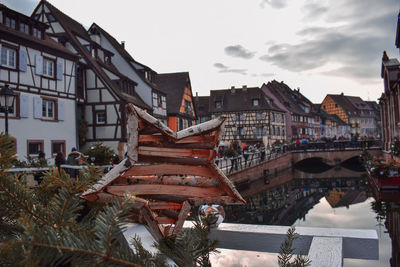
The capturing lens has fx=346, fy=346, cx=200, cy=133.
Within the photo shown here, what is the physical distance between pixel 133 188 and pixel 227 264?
1571mm

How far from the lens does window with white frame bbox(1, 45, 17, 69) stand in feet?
52.5

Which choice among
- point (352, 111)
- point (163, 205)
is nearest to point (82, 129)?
point (163, 205)

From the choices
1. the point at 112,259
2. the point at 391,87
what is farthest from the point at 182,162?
the point at 391,87

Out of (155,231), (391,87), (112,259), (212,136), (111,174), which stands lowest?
(155,231)

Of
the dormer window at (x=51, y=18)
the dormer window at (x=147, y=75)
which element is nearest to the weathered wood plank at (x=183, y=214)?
the dormer window at (x=51, y=18)

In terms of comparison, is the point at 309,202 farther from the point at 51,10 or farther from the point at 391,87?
the point at 51,10

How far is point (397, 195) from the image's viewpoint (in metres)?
17.3

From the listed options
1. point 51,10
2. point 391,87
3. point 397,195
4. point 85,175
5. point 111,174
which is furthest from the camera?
point 391,87

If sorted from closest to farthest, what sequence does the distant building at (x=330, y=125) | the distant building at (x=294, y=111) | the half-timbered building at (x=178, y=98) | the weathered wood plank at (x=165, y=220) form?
the weathered wood plank at (x=165, y=220) < the half-timbered building at (x=178, y=98) < the distant building at (x=294, y=111) < the distant building at (x=330, y=125)

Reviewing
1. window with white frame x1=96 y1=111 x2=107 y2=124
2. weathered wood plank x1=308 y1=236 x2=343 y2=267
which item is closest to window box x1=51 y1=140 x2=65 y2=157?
window with white frame x1=96 y1=111 x2=107 y2=124

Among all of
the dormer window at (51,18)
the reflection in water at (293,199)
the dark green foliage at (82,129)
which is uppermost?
the dormer window at (51,18)

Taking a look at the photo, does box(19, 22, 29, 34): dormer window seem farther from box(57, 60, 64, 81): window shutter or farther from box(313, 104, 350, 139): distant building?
box(313, 104, 350, 139): distant building

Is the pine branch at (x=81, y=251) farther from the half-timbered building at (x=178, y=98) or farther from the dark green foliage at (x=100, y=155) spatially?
the half-timbered building at (x=178, y=98)

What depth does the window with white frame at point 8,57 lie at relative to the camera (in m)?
16.0
